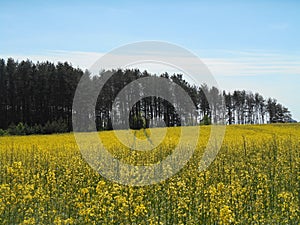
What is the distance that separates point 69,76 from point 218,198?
58220mm

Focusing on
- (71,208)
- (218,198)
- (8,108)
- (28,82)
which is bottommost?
(71,208)

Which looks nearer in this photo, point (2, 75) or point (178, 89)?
point (178, 89)

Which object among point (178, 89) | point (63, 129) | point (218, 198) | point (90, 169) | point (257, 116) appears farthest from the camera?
point (257, 116)

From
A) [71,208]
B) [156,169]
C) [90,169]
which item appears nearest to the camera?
[71,208]

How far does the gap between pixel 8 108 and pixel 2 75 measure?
5696 mm

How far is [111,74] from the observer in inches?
1865

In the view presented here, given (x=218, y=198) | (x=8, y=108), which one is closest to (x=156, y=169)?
(x=218, y=198)

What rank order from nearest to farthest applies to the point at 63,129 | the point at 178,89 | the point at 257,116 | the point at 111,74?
the point at 178,89 → the point at 111,74 → the point at 63,129 → the point at 257,116

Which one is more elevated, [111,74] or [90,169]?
[111,74]

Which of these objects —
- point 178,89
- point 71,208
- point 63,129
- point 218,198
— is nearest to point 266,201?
point 218,198

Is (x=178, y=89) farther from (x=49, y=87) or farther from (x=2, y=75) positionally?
(x=2, y=75)

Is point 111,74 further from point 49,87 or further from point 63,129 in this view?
point 49,87

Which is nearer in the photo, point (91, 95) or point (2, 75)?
point (91, 95)

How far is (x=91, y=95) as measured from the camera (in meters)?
47.5
